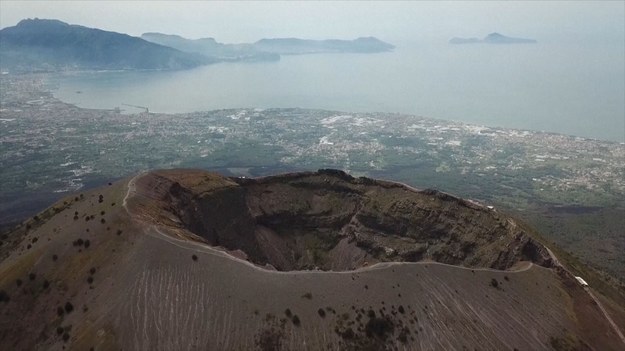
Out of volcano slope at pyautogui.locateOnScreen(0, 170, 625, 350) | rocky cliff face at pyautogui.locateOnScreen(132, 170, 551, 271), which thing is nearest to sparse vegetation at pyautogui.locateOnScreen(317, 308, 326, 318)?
volcano slope at pyautogui.locateOnScreen(0, 170, 625, 350)

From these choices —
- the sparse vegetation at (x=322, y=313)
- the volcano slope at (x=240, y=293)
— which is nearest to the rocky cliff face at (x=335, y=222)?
the volcano slope at (x=240, y=293)

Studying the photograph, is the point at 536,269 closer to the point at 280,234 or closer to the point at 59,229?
the point at 280,234

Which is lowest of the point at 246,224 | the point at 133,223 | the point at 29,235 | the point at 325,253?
the point at 325,253

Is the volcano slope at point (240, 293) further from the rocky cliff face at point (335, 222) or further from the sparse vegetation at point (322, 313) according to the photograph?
the rocky cliff face at point (335, 222)

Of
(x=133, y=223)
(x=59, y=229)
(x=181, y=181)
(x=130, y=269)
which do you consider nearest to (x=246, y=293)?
(x=130, y=269)

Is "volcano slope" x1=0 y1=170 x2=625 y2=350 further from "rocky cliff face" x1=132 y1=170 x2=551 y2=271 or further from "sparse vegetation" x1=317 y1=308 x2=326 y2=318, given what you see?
"rocky cliff face" x1=132 y1=170 x2=551 y2=271

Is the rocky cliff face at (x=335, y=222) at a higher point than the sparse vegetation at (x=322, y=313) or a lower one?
lower

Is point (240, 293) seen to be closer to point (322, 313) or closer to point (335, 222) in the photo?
point (322, 313)

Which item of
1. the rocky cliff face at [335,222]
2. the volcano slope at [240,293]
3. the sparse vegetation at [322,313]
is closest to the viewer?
the volcano slope at [240,293]
